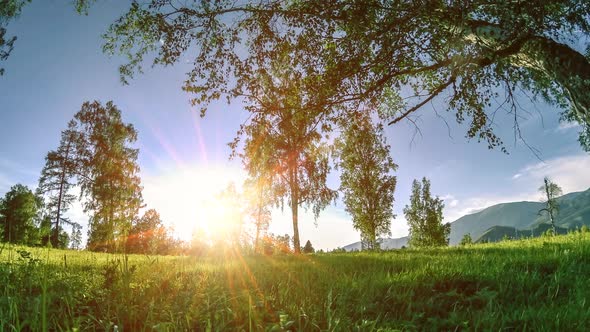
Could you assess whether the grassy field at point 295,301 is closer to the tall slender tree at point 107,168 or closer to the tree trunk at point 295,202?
the tree trunk at point 295,202

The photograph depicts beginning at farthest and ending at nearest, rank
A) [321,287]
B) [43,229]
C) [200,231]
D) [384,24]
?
[200,231] → [384,24] → [321,287] → [43,229]

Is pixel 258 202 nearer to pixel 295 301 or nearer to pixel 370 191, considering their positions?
pixel 370 191

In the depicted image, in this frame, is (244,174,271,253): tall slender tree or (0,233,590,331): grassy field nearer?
(0,233,590,331): grassy field

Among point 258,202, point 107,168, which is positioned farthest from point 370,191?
point 107,168

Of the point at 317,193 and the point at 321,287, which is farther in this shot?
the point at 317,193

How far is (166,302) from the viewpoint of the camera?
3.46 m

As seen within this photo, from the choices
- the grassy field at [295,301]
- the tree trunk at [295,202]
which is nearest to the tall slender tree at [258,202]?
the tree trunk at [295,202]

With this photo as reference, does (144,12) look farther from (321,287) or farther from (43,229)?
(321,287)

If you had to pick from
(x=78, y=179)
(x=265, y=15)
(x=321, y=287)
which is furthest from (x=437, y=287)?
(x=78, y=179)

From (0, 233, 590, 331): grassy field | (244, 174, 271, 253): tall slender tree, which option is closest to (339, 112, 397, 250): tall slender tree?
(244, 174, 271, 253): tall slender tree

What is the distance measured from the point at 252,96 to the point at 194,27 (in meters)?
2.34

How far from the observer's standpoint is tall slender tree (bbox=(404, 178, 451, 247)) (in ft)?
194

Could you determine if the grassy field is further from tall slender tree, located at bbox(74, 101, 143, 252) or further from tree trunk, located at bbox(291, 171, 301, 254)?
tall slender tree, located at bbox(74, 101, 143, 252)

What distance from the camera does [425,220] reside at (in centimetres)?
6069
